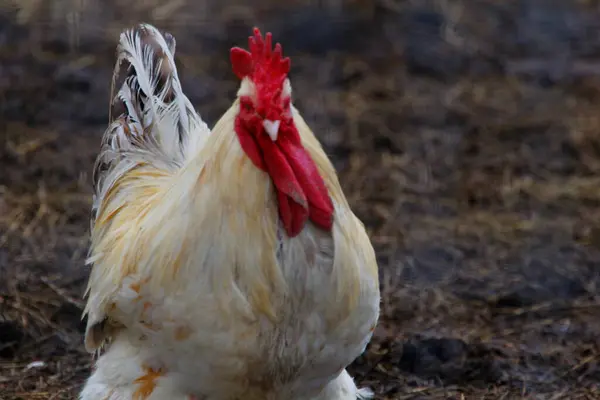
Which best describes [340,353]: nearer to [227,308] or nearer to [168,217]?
[227,308]

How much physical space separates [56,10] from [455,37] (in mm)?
4108

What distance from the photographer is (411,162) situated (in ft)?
25.2

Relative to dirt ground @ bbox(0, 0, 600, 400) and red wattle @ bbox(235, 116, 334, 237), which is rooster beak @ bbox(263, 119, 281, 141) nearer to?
red wattle @ bbox(235, 116, 334, 237)

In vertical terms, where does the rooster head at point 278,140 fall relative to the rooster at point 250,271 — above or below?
above

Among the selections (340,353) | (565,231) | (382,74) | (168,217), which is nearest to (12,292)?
(168,217)

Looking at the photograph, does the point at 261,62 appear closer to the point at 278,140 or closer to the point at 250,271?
the point at 278,140

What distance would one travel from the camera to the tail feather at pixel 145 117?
4383 mm

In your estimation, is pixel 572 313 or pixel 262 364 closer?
pixel 262 364

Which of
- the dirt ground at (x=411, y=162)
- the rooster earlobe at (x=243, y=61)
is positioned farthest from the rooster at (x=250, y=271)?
the dirt ground at (x=411, y=162)

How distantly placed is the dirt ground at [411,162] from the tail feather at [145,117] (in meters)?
1.33

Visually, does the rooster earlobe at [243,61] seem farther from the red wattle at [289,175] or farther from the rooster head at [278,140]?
the red wattle at [289,175]

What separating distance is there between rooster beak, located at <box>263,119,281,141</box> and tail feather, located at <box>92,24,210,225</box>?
103cm

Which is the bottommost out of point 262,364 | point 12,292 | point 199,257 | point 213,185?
point 12,292

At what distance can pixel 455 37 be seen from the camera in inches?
401
